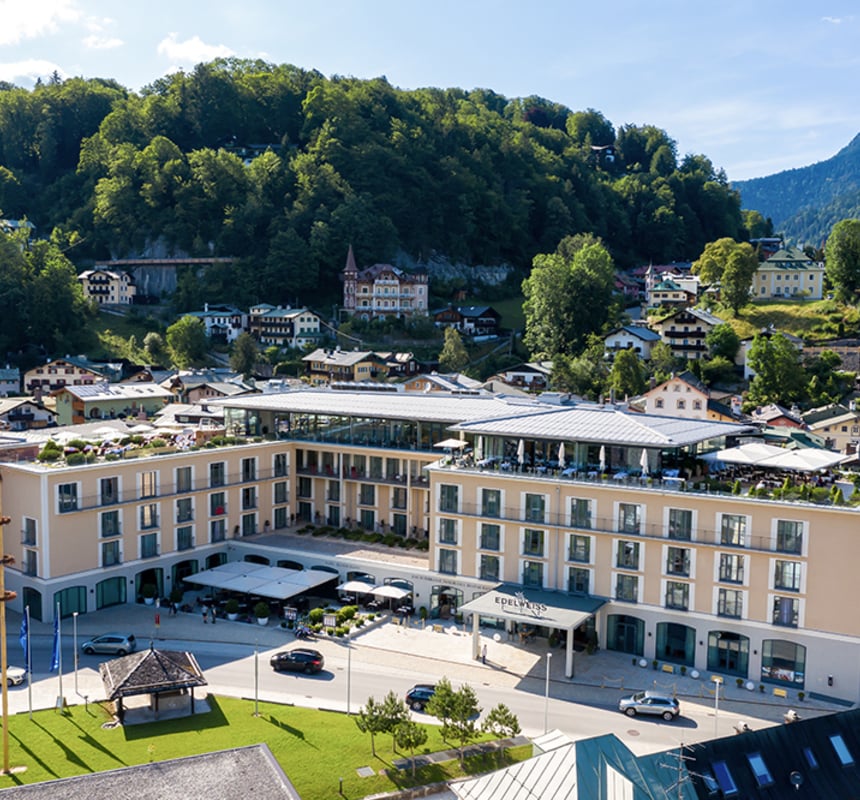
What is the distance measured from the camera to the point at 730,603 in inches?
1457

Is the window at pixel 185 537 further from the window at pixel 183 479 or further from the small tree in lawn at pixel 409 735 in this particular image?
the small tree in lawn at pixel 409 735

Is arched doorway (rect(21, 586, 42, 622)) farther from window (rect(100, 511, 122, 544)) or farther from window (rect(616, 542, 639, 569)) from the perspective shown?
window (rect(616, 542, 639, 569))

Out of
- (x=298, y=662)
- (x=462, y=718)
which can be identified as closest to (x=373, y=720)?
(x=462, y=718)

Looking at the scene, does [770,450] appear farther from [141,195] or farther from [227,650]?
[141,195]

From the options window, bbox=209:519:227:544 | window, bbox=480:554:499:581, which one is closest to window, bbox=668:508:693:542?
window, bbox=480:554:499:581

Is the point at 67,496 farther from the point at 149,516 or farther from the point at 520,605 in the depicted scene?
the point at 520,605

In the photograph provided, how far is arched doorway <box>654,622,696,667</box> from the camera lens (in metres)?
37.8

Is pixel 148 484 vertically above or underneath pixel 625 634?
above

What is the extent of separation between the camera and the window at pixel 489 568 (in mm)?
41875

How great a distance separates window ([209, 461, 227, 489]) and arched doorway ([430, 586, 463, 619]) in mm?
13665

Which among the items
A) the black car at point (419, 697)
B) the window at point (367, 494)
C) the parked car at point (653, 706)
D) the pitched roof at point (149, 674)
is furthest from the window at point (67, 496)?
the parked car at point (653, 706)

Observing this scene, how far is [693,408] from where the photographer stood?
77312 mm

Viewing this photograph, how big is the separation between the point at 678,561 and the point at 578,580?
184 inches

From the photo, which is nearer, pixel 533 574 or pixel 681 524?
pixel 681 524
